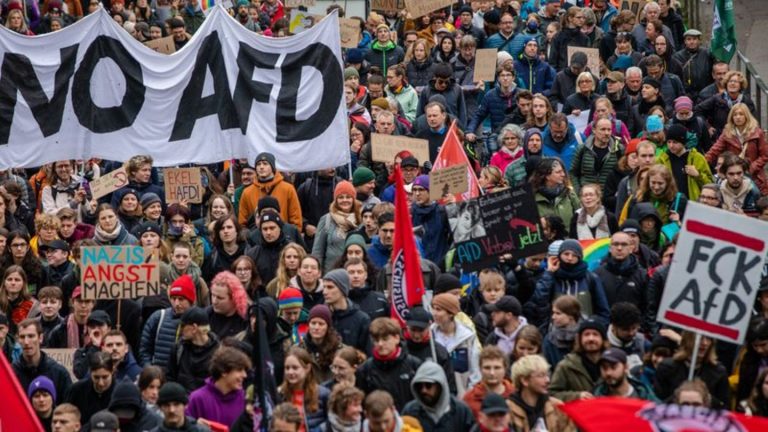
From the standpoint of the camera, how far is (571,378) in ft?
42.5

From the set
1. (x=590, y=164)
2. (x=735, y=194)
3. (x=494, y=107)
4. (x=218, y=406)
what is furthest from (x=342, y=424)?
(x=494, y=107)

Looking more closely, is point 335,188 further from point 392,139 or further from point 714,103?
point 714,103

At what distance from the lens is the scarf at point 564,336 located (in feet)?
44.6

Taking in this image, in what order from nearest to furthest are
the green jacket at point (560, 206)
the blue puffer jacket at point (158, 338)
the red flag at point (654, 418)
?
the red flag at point (654, 418) → the blue puffer jacket at point (158, 338) → the green jacket at point (560, 206)

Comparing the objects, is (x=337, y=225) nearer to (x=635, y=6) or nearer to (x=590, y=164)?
(x=590, y=164)

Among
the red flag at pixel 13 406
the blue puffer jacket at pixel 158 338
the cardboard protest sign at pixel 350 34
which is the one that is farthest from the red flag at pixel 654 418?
the cardboard protest sign at pixel 350 34

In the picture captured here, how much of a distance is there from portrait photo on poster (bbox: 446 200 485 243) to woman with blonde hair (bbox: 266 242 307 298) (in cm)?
118

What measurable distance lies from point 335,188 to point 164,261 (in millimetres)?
1813

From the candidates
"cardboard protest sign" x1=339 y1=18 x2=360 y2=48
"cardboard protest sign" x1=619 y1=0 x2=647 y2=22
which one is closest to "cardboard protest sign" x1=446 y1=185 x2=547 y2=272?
"cardboard protest sign" x1=339 y1=18 x2=360 y2=48

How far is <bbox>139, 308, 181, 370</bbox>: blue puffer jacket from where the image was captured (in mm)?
14461

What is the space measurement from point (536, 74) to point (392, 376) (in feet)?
33.1

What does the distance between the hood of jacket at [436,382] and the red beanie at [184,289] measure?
2994 mm

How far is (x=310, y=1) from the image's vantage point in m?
27.7

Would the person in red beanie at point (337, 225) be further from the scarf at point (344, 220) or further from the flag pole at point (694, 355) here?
the flag pole at point (694, 355)
